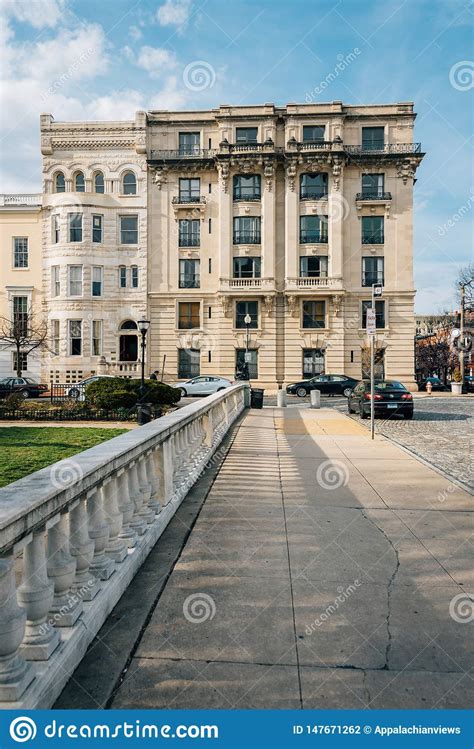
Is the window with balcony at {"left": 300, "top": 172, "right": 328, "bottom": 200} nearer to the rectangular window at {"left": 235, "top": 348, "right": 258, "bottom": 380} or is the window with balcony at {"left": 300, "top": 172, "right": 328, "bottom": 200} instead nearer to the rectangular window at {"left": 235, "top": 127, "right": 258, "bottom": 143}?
the rectangular window at {"left": 235, "top": 127, "right": 258, "bottom": 143}

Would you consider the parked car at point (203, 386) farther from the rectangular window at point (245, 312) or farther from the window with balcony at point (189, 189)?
the window with balcony at point (189, 189)

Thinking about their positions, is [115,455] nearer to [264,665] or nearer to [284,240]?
[264,665]

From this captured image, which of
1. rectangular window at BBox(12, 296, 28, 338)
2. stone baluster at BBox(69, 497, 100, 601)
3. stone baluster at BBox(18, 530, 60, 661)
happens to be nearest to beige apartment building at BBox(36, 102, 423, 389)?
rectangular window at BBox(12, 296, 28, 338)

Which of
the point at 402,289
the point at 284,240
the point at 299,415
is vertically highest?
the point at 284,240

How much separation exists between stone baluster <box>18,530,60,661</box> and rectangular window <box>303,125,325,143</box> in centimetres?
4501

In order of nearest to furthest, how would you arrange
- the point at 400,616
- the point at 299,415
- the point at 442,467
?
the point at 400,616 < the point at 442,467 < the point at 299,415

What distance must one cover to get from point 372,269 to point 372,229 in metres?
3.29

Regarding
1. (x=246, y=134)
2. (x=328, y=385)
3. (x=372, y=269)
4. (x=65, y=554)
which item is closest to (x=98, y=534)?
(x=65, y=554)

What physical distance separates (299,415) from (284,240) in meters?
25.4

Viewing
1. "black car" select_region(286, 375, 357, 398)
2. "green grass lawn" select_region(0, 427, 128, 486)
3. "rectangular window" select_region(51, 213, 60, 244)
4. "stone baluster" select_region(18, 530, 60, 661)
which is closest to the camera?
"stone baluster" select_region(18, 530, 60, 661)

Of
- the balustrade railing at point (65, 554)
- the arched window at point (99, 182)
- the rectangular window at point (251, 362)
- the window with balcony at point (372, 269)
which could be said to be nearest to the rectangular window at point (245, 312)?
the rectangular window at point (251, 362)

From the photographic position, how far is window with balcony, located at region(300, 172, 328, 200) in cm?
4288

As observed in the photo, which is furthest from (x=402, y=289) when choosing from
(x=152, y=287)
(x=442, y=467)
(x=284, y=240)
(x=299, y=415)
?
(x=442, y=467)

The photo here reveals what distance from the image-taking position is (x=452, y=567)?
15.2ft
